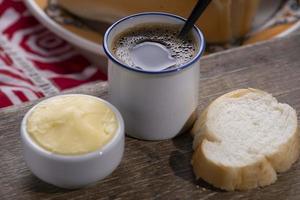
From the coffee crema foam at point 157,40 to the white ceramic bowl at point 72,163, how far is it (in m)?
0.12

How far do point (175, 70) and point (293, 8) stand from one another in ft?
2.40

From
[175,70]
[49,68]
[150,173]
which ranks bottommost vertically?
[49,68]

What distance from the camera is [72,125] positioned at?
742 mm

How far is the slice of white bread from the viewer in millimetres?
775

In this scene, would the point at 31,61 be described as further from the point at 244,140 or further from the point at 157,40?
the point at 244,140

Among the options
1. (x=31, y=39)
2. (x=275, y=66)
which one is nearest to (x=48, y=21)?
(x=31, y=39)

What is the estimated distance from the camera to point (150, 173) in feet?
2.67

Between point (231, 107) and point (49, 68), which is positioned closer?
point (231, 107)

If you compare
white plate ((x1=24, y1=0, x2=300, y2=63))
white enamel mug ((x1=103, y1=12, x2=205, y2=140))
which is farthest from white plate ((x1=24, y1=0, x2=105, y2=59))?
white enamel mug ((x1=103, y1=12, x2=205, y2=140))

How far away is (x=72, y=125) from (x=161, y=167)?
16 centimetres

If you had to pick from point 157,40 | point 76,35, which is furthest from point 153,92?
point 76,35

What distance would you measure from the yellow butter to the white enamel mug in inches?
1.8

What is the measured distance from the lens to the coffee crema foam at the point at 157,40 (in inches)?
32.5

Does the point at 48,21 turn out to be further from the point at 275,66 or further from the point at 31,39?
the point at 275,66
